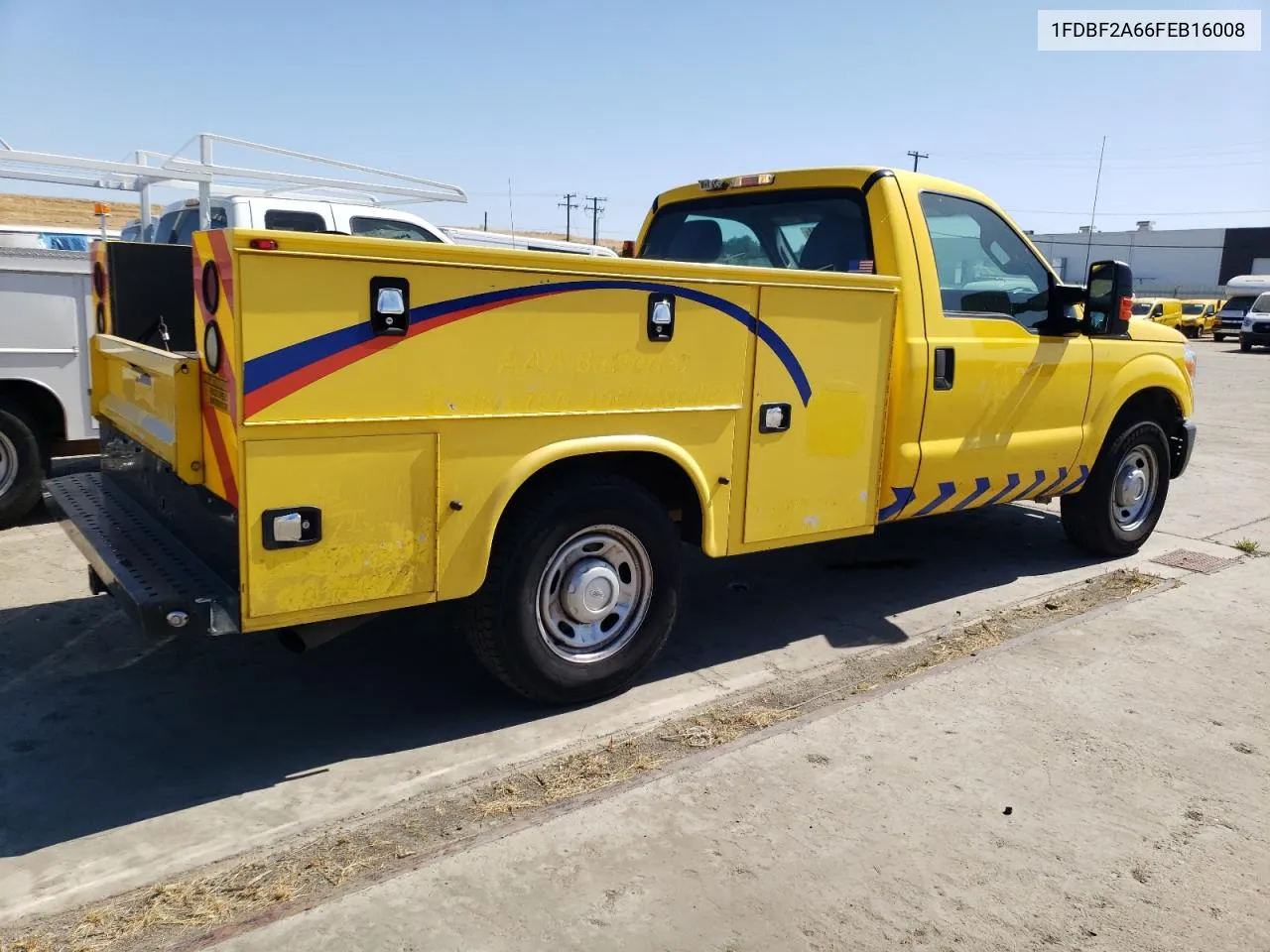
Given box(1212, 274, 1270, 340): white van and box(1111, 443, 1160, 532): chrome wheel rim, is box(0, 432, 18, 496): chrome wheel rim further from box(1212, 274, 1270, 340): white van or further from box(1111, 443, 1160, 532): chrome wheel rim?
box(1212, 274, 1270, 340): white van

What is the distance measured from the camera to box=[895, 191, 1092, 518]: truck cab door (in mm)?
4977

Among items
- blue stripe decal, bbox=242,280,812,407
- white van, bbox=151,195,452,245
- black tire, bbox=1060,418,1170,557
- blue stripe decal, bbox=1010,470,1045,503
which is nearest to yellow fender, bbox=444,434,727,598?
blue stripe decal, bbox=242,280,812,407

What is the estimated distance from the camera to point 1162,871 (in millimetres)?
3066

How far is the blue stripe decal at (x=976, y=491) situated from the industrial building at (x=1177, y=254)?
200 feet

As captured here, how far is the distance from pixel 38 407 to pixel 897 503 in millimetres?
5579

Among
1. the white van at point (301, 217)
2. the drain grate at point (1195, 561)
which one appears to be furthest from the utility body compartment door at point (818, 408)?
the white van at point (301, 217)

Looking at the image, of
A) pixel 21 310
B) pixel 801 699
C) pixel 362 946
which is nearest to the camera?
pixel 362 946

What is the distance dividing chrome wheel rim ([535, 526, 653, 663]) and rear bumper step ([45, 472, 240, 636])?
46.0 inches

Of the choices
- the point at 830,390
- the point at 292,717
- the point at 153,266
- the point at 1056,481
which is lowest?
the point at 292,717

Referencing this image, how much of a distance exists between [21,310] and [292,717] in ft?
13.6

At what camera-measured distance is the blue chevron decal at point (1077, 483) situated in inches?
238

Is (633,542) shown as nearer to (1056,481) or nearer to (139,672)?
(139,672)

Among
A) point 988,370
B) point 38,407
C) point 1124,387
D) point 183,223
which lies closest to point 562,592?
point 988,370

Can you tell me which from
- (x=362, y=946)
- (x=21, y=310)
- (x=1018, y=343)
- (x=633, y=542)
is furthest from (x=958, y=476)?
(x=21, y=310)
